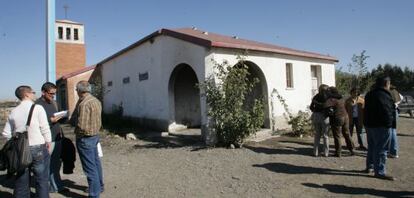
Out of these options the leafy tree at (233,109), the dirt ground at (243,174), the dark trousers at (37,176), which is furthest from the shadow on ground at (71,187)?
the leafy tree at (233,109)

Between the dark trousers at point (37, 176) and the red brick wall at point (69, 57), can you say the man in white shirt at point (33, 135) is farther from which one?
the red brick wall at point (69, 57)

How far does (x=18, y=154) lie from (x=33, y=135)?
1.05 ft

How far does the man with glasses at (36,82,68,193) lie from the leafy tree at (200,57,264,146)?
15.8 feet

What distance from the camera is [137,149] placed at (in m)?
10.9

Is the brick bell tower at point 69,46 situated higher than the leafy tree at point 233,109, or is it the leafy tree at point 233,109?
the brick bell tower at point 69,46

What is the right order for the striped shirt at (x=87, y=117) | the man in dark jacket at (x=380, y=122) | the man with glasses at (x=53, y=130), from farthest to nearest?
the man in dark jacket at (x=380, y=122) < the man with glasses at (x=53, y=130) < the striped shirt at (x=87, y=117)

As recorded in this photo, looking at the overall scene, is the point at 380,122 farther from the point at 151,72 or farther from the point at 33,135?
the point at 151,72

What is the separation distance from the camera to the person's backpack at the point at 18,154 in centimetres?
481

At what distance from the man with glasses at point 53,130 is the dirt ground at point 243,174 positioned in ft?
1.00

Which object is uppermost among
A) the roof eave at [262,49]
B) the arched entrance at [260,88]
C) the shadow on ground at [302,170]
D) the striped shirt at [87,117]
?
the roof eave at [262,49]

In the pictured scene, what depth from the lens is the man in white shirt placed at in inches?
195

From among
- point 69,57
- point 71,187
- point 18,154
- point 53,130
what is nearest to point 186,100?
point 71,187

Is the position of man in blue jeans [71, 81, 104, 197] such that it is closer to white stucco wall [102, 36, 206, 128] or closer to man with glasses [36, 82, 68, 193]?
man with glasses [36, 82, 68, 193]

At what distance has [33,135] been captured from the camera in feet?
16.3
